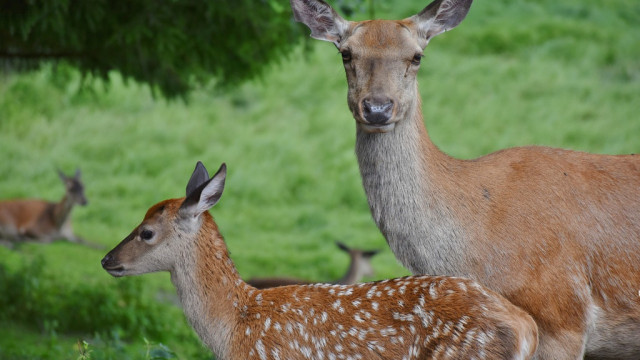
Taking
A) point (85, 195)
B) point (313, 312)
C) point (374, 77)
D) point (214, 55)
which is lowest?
point (85, 195)

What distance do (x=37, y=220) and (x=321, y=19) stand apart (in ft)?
28.0

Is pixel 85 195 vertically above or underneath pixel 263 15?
underneath

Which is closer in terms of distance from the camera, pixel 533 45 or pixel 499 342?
pixel 499 342

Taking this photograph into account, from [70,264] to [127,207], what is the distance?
2655 millimetres

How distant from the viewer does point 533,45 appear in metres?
17.3

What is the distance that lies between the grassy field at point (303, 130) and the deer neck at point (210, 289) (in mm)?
5068

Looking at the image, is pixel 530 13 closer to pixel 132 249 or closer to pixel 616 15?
pixel 616 15

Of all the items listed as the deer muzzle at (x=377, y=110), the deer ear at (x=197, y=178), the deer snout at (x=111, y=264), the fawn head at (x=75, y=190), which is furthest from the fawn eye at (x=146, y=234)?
the fawn head at (x=75, y=190)

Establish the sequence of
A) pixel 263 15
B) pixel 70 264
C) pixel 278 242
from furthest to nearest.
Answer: pixel 278 242 < pixel 70 264 < pixel 263 15

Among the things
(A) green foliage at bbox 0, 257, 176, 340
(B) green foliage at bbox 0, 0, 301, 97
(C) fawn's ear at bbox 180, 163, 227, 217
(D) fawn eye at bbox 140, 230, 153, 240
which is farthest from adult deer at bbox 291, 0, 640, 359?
(A) green foliage at bbox 0, 257, 176, 340

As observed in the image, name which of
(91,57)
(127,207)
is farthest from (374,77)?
(127,207)

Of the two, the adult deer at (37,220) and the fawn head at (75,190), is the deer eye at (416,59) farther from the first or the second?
the fawn head at (75,190)

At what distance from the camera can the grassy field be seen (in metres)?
13.0

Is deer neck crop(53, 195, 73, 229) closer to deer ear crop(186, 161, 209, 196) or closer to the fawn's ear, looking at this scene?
deer ear crop(186, 161, 209, 196)
